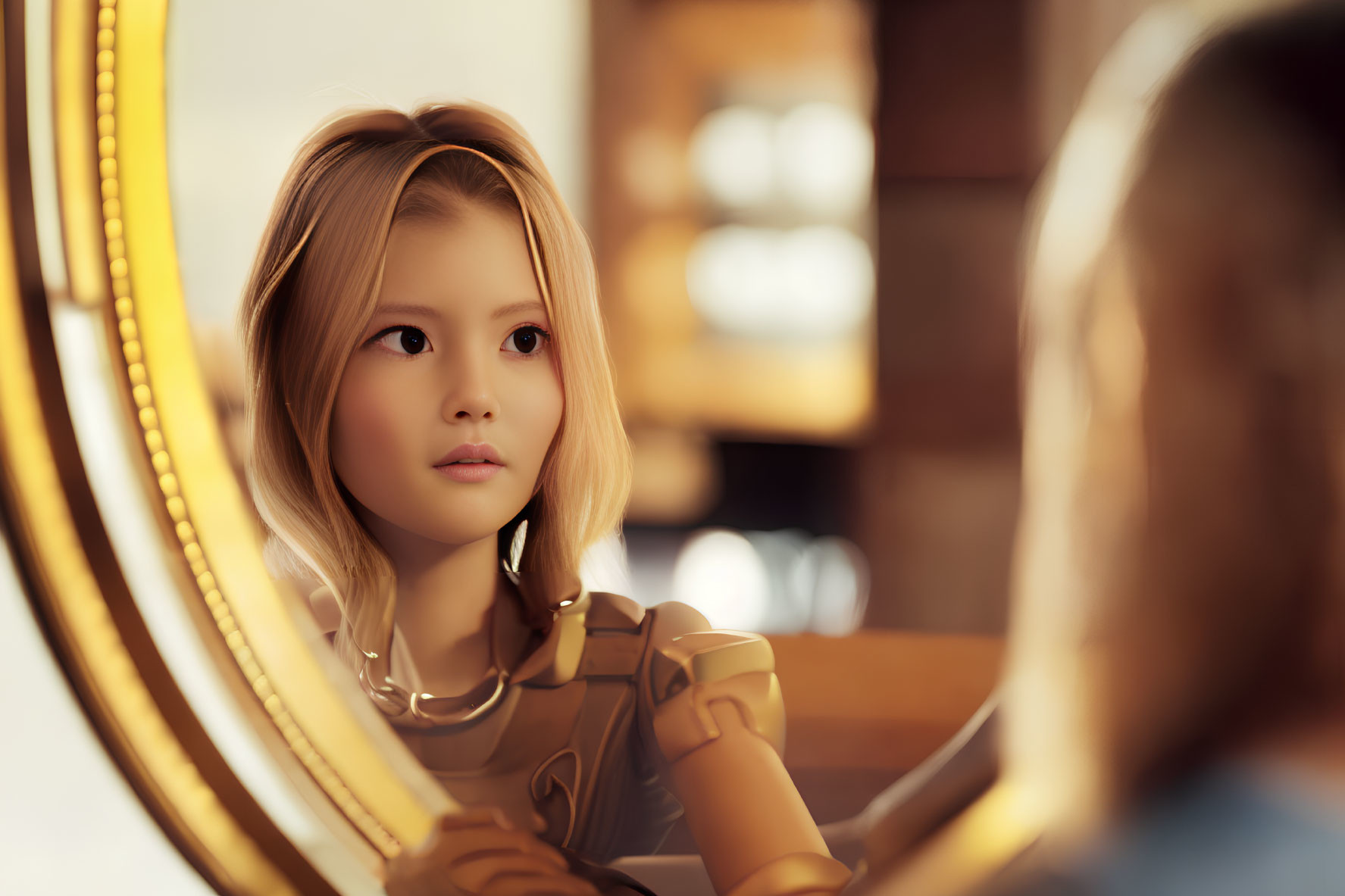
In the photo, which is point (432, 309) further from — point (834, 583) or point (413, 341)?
point (834, 583)

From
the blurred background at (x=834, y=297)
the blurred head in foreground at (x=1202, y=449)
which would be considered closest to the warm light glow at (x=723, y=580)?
the blurred background at (x=834, y=297)

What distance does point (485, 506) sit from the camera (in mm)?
356

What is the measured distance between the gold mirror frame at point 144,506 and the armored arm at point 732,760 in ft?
0.38

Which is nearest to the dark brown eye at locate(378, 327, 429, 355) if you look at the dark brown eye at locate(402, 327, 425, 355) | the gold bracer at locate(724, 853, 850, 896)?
the dark brown eye at locate(402, 327, 425, 355)

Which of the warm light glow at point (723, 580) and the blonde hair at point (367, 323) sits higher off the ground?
the blonde hair at point (367, 323)

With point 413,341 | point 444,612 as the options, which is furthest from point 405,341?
point 444,612

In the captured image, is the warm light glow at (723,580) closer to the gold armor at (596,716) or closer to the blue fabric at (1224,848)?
the gold armor at (596,716)

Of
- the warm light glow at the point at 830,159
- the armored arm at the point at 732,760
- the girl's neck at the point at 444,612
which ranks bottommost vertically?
the armored arm at the point at 732,760

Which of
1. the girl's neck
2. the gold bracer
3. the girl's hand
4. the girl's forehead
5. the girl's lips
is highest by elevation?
the girl's forehead

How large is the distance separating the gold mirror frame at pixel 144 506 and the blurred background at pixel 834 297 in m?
0.15

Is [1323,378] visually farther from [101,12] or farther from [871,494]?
[101,12]

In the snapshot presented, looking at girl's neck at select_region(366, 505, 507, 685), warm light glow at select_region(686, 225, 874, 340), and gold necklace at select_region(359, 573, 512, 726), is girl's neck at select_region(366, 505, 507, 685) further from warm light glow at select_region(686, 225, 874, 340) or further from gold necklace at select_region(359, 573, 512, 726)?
warm light glow at select_region(686, 225, 874, 340)

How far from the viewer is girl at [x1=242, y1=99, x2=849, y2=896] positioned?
34 centimetres

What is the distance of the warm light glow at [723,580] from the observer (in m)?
0.36
